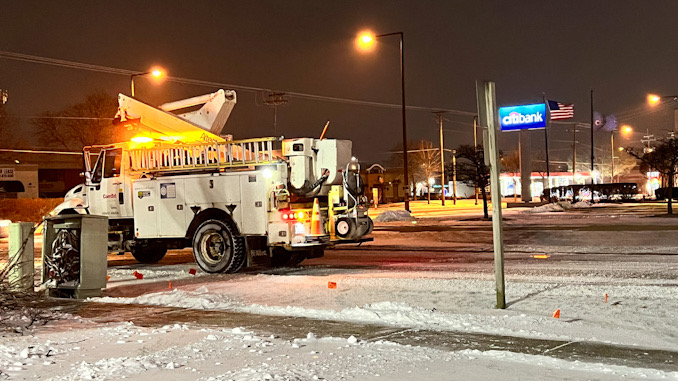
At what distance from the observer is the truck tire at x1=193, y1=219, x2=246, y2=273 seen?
15125mm

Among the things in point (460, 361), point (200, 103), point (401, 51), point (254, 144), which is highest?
point (401, 51)

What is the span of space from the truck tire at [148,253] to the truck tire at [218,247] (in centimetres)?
182

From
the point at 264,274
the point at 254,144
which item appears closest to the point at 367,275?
the point at 264,274

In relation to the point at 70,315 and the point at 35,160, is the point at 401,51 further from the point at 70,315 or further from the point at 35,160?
the point at 35,160

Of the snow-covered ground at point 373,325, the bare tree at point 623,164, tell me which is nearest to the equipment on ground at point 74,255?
the snow-covered ground at point 373,325

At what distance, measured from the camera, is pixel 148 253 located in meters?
18.1

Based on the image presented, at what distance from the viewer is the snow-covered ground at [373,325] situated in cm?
665

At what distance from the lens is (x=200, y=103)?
1761 centimetres

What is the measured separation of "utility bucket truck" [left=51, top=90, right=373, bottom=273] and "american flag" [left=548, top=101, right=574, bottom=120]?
41.0 meters

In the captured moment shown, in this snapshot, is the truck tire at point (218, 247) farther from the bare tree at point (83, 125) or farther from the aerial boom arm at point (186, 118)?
the bare tree at point (83, 125)

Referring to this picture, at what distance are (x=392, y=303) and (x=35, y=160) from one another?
233 feet

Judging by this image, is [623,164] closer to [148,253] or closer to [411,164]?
[411,164]

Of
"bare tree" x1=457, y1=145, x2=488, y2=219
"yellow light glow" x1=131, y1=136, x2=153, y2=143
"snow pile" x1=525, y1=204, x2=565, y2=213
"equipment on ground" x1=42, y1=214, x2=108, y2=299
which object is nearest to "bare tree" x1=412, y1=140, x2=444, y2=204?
"snow pile" x1=525, y1=204, x2=565, y2=213

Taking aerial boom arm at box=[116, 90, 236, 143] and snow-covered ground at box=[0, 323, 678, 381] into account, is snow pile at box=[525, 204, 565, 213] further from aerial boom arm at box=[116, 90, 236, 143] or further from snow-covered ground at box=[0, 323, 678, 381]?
snow-covered ground at box=[0, 323, 678, 381]
